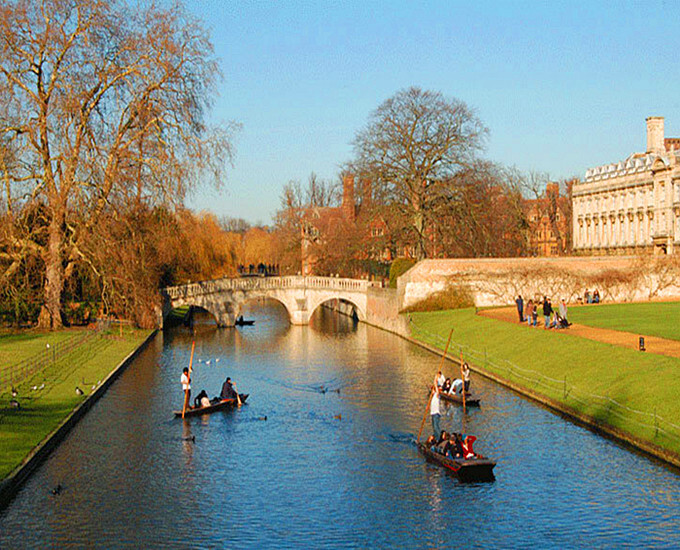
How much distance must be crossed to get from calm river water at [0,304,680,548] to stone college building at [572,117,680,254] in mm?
50179

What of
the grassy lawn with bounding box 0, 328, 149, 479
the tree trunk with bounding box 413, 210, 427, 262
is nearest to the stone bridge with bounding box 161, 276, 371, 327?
the tree trunk with bounding box 413, 210, 427, 262

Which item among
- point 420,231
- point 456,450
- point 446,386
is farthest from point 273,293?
point 456,450

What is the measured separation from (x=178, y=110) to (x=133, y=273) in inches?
343

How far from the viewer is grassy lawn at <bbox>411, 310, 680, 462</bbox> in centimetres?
2500

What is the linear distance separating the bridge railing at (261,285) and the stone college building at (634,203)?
92.2ft

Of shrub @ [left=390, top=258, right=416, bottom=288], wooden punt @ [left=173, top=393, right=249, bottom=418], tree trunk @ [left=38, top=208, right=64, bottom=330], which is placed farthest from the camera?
shrub @ [left=390, top=258, right=416, bottom=288]

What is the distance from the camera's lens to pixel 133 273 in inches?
1930

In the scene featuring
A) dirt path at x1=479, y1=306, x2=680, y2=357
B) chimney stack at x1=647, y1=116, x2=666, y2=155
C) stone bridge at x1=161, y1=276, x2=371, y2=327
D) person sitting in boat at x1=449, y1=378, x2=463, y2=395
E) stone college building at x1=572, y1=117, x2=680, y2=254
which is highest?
chimney stack at x1=647, y1=116, x2=666, y2=155

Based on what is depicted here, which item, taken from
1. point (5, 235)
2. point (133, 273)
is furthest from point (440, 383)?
point (5, 235)

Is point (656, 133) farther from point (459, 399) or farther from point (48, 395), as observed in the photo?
point (48, 395)

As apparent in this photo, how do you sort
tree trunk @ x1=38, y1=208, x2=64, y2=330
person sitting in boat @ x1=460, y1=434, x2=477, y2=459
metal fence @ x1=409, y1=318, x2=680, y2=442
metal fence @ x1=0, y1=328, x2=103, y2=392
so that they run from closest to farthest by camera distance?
person sitting in boat @ x1=460, y1=434, x2=477, y2=459, metal fence @ x1=409, y1=318, x2=680, y2=442, metal fence @ x1=0, y1=328, x2=103, y2=392, tree trunk @ x1=38, y1=208, x2=64, y2=330

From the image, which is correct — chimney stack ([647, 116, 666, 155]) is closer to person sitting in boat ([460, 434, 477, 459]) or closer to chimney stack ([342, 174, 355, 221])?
chimney stack ([342, 174, 355, 221])

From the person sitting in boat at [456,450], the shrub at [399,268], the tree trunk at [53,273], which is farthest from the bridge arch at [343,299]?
the person sitting in boat at [456,450]

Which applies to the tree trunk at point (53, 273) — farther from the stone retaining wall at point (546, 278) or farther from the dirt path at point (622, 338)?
the dirt path at point (622, 338)
